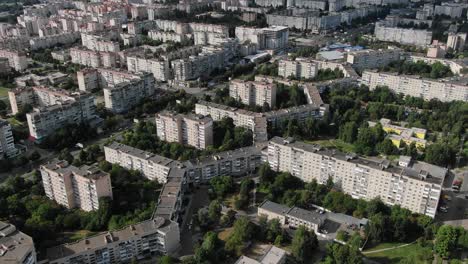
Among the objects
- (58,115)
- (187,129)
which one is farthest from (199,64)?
(58,115)

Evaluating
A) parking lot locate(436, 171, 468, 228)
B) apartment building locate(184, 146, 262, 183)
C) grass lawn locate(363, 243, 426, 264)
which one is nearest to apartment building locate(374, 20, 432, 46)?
parking lot locate(436, 171, 468, 228)

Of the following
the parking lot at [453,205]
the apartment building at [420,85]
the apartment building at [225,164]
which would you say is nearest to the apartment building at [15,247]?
the apartment building at [225,164]

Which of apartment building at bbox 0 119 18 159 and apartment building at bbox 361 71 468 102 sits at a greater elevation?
apartment building at bbox 361 71 468 102

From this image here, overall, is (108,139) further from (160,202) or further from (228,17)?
(228,17)

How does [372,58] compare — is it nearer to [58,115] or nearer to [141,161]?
[141,161]

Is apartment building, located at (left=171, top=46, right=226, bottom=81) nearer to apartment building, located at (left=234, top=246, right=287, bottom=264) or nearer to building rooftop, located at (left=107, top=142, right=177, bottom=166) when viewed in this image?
building rooftop, located at (left=107, top=142, right=177, bottom=166)

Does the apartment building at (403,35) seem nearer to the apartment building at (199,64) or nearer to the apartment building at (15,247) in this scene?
the apartment building at (199,64)
